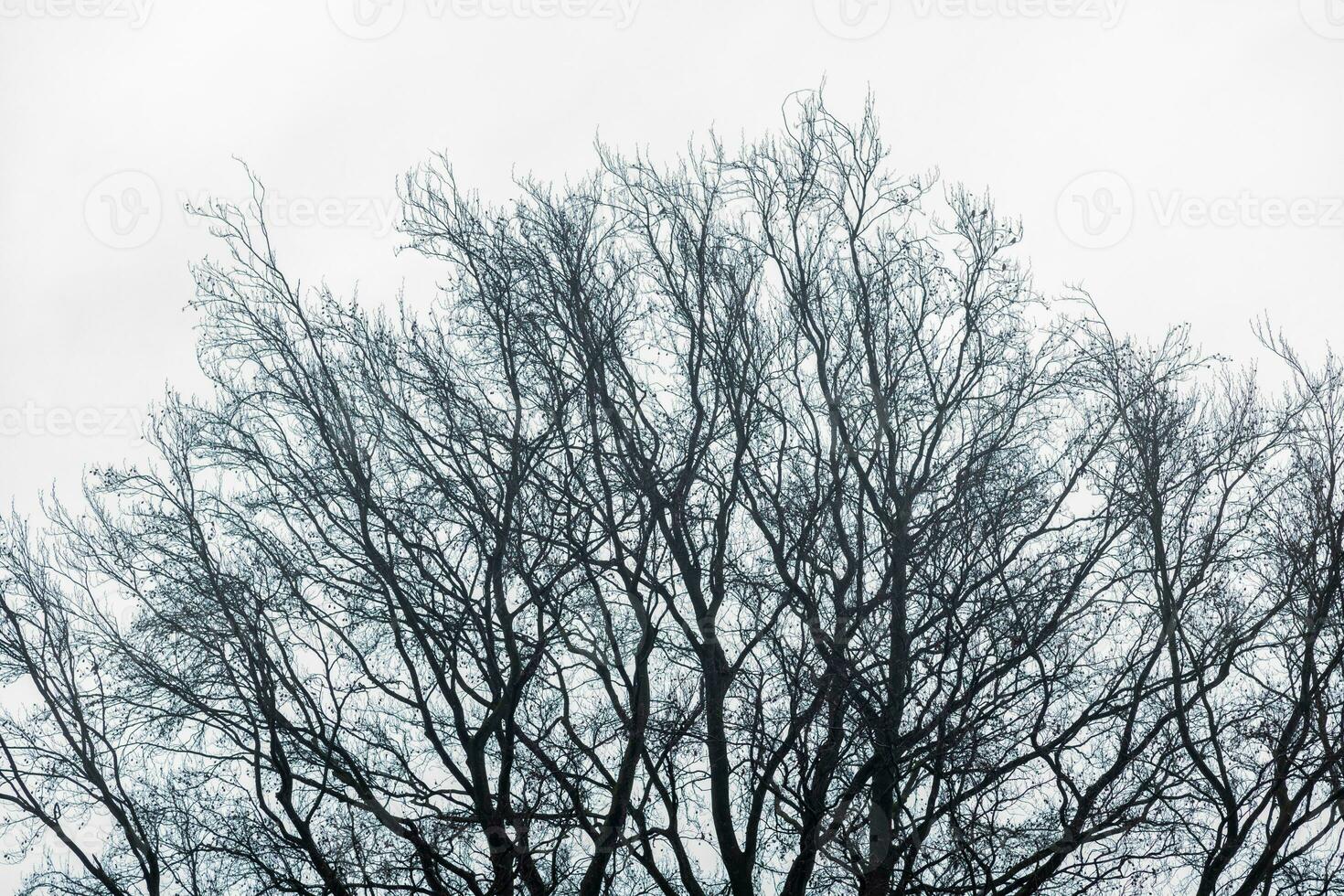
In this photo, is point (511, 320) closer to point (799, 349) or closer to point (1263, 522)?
point (799, 349)

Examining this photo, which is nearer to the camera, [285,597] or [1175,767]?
[1175,767]

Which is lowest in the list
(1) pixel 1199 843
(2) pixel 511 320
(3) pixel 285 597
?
(1) pixel 1199 843

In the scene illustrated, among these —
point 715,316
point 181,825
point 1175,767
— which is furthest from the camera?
point 715,316

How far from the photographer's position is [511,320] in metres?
12.0

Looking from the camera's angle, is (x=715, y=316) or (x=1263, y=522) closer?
(x=1263, y=522)

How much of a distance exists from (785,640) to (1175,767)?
360cm

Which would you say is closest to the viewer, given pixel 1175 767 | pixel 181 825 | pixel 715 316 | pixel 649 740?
pixel 1175 767

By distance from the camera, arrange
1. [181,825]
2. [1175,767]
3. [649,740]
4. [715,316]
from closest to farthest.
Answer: [1175,767]
[649,740]
[181,825]
[715,316]

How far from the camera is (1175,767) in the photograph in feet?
33.3

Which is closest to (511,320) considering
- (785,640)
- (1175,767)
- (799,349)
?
(799,349)


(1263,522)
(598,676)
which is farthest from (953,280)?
(598,676)

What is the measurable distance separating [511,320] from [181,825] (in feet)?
20.4

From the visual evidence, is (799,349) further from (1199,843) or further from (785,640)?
(1199,843)

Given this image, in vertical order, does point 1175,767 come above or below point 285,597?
below
